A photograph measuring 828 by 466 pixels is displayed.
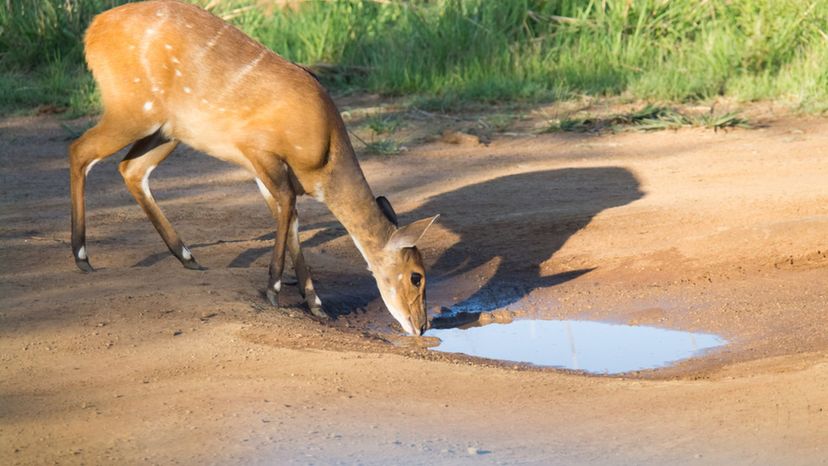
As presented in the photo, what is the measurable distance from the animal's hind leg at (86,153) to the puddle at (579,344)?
204 centimetres

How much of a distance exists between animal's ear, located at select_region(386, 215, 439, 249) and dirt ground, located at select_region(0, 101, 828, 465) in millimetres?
508

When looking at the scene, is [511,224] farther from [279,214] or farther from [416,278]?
[279,214]

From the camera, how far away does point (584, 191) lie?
29.6 feet

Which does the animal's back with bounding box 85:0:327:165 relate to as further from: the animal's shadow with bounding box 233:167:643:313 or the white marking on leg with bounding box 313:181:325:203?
the animal's shadow with bounding box 233:167:643:313

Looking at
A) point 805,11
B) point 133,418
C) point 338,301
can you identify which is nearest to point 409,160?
point 338,301

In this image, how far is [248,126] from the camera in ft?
22.3

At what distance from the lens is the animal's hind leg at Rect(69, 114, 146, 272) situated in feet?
22.5

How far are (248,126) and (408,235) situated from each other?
1.09 m

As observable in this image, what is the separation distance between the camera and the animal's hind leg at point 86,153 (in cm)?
686

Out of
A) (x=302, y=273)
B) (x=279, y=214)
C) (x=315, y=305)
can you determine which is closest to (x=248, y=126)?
(x=279, y=214)

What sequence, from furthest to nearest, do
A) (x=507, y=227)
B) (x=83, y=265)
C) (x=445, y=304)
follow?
(x=507, y=227)
(x=445, y=304)
(x=83, y=265)

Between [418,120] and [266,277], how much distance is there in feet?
14.2

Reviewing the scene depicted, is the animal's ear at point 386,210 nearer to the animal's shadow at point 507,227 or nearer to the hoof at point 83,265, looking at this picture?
the animal's shadow at point 507,227

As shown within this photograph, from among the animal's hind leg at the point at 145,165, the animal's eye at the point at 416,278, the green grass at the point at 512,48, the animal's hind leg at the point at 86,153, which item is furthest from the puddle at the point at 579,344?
the green grass at the point at 512,48
